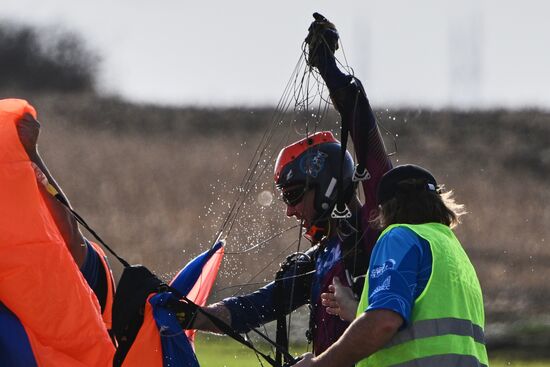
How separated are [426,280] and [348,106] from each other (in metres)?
1.15

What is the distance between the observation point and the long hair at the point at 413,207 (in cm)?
448

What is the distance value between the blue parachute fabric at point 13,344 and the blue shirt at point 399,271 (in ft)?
5.08

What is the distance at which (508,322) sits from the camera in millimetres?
14500

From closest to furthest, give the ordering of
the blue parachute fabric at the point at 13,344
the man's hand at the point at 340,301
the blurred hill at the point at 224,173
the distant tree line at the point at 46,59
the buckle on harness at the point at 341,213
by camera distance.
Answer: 1. the man's hand at the point at 340,301
2. the blue parachute fabric at the point at 13,344
3. the buckle on harness at the point at 341,213
4. the blurred hill at the point at 224,173
5. the distant tree line at the point at 46,59

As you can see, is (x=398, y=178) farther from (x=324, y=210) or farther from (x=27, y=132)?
(x=27, y=132)

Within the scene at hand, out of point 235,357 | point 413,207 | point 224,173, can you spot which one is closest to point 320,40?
point 413,207

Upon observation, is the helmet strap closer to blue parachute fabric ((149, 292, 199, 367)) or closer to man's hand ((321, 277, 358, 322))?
man's hand ((321, 277, 358, 322))

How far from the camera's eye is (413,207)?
177 inches

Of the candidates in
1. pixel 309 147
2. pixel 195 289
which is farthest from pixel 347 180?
pixel 195 289

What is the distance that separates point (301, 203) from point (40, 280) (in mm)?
1150

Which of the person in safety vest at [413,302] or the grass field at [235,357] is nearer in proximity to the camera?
the person in safety vest at [413,302]

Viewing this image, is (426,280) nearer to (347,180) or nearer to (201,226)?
(347,180)

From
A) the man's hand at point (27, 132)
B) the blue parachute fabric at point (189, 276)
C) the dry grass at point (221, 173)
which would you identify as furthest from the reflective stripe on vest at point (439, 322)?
the dry grass at point (221, 173)

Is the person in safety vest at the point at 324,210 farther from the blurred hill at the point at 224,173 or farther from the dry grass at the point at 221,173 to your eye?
the dry grass at the point at 221,173
